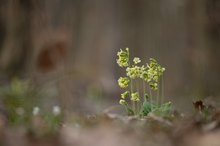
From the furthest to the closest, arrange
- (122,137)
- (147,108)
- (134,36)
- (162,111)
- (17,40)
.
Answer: (17,40) → (134,36) → (147,108) → (162,111) → (122,137)

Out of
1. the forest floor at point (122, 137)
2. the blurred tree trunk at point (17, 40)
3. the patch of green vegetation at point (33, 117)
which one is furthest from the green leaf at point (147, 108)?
the blurred tree trunk at point (17, 40)

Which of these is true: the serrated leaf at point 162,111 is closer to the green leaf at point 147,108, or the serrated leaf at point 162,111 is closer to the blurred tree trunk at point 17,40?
the green leaf at point 147,108

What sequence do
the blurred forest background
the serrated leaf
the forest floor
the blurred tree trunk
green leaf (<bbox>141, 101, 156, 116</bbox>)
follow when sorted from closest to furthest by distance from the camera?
1. the forest floor
2. the serrated leaf
3. green leaf (<bbox>141, 101, 156, 116</bbox>)
4. the blurred forest background
5. the blurred tree trunk

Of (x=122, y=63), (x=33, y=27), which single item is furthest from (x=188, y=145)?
(x=33, y=27)

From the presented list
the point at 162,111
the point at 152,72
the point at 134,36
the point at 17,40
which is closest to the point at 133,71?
the point at 152,72

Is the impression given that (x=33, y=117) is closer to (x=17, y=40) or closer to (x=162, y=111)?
(x=162, y=111)

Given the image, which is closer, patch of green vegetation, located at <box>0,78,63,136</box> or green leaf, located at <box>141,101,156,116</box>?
patch of green vegetation, located at <box>0,78,63,136</box>

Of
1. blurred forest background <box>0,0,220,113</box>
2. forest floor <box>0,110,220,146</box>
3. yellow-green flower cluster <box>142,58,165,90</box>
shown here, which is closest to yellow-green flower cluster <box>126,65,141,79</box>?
yellow-green flower cluster <box>142,58,165,90</box>

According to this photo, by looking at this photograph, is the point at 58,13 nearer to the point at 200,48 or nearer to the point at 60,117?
the point at 200,48

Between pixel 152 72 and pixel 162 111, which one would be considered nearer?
pixel 162 111

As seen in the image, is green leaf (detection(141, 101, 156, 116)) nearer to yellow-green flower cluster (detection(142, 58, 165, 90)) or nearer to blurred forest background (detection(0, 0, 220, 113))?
yellow-green flower cluster (detection(142, 58, 165, 90))

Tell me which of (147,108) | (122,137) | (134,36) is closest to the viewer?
(122,137)
